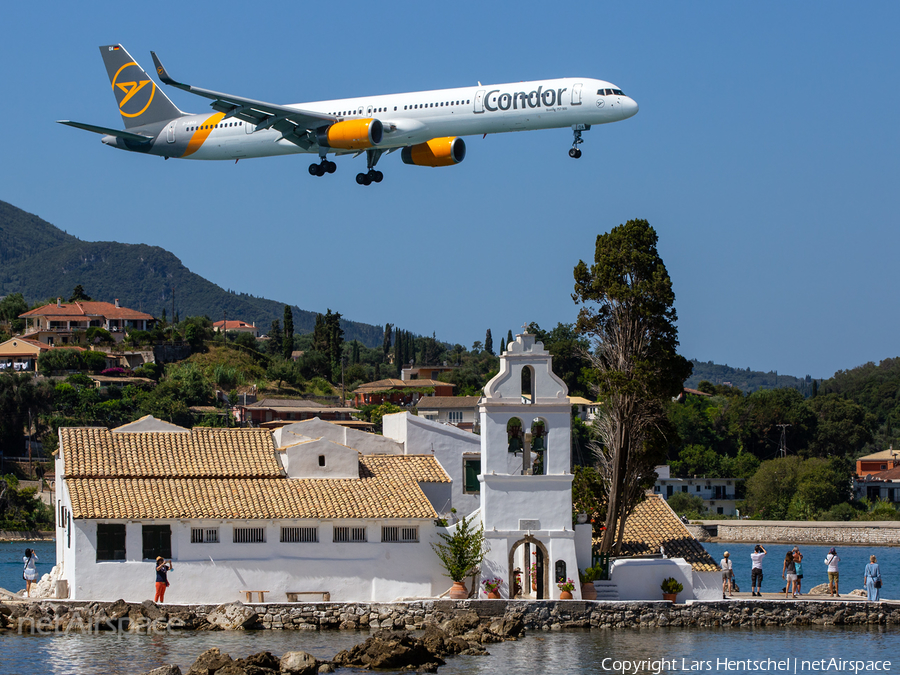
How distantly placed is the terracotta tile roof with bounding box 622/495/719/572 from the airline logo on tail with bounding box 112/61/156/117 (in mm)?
32529

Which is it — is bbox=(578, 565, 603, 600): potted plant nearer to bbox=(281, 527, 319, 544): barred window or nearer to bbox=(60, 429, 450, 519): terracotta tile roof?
bbox=(60, 429, 450, 519): terracotta tile roof

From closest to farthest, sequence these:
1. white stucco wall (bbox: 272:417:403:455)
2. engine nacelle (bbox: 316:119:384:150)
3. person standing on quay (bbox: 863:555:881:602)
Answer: person standing on quay (bbox: 863:555:881:602) → white stucco wall (bbox: 272:417:403:455) → engine nacelle (bbox: 316:119:384:150)

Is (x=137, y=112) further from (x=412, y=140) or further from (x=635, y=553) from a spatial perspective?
(x=635, y=553)

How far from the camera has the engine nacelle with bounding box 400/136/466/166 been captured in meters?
45.6

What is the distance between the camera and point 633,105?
41.5m

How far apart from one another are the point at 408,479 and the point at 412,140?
16856 mm

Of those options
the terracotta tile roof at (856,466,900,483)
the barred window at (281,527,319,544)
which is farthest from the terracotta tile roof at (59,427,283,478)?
the terracotta tile roof at (856,466,900,483)

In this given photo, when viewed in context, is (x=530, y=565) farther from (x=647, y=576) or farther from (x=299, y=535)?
(x=299, y=535)

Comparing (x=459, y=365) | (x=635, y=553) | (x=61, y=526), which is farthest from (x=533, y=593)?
(x=459, y=365)

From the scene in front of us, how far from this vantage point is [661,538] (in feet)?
99.1

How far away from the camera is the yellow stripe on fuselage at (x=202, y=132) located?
160 feet

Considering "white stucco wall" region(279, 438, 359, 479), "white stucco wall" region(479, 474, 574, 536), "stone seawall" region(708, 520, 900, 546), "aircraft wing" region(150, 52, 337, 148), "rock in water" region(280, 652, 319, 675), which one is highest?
"aircraft wing" region(150, 52, 337, 148)

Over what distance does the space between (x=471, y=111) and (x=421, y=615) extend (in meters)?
20.0

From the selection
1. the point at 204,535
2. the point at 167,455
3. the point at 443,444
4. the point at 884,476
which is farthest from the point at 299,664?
the point at 884,476
